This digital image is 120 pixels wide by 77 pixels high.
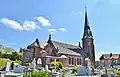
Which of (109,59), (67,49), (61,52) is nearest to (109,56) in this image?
(109,59)

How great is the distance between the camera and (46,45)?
72.2 metres

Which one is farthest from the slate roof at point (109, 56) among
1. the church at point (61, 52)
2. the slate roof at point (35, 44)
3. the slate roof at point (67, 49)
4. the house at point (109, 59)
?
the slate roof at point (35, 44)

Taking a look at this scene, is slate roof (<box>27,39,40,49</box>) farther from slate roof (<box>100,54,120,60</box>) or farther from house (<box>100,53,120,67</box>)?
slate roof (<box>100,54,120,60</box>)

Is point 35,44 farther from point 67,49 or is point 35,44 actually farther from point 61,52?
point 67,49

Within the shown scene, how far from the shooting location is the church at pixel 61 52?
67.3 m

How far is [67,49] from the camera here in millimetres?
77000

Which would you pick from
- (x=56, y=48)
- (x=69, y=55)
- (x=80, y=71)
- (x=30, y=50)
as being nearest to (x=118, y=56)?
(x=69, y=55)

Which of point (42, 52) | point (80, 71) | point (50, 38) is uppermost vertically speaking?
point (50, 38)

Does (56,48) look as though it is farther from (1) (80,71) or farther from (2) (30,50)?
(1) (80,71)

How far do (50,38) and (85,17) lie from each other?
73.4 feet

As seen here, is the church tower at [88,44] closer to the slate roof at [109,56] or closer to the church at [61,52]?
the church at [61,52]

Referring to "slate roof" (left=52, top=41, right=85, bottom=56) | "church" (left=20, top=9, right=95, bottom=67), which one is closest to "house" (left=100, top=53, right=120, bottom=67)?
"church" (left=20, top=9, right=95, bottom=67)

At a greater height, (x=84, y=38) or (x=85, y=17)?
(x=85, y=17)

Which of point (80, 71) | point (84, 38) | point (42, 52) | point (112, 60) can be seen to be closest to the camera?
point (80, 71)
